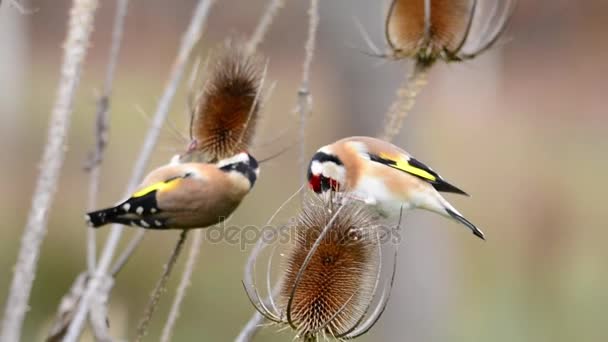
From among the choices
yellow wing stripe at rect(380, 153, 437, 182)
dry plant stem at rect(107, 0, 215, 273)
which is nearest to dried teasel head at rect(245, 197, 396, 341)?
dry plant stem at rect(107, 0, 215, 273)

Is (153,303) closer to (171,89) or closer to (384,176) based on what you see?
(171,89)

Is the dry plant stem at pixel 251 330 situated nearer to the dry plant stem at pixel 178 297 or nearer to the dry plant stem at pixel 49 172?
the dry plant stem at pixel 178 297

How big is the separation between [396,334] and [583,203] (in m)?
4.67

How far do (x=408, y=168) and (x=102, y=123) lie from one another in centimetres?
96

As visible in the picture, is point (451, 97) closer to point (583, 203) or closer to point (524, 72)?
point (524, 72)

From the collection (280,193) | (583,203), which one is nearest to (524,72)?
(583,203)

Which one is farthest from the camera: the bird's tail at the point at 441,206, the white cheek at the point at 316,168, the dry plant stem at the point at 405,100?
the bird's tail at the point at 441,206

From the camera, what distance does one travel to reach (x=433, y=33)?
8.46 feet

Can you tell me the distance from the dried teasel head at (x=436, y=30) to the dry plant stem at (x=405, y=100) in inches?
1.9

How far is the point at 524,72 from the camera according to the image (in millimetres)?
14172

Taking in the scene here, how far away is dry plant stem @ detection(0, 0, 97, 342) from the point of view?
1.76 m

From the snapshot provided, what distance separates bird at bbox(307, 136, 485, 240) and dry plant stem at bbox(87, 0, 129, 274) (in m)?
0.66

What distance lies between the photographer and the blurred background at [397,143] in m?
4.46

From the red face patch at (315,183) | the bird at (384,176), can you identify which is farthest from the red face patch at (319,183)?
the bird at (384,176)
